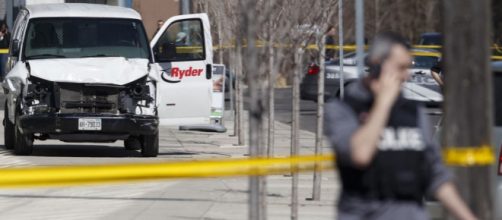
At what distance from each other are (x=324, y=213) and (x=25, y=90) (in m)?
5.89

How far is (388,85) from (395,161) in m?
0.34

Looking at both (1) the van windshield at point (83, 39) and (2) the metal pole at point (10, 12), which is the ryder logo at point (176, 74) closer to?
(1) the van windshield at point (83, 39)

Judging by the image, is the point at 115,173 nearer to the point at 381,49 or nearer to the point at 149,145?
the point at 381,49

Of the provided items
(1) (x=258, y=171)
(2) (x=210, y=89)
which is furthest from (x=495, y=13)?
(1) (x=258, y=171)

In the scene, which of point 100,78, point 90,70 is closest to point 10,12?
point 90,70

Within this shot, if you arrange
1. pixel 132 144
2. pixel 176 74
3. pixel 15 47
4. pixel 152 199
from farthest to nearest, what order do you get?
1. pixel 132 144
2. pixel 176 74
3. pixel 15 47
4. pixel 152 199

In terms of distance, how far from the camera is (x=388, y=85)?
18.9ft

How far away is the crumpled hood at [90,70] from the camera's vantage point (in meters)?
16.6

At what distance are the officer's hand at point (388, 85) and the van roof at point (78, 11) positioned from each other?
12138 mm

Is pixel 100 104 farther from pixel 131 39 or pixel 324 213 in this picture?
pixel 324 213

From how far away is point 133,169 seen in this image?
7020 mm

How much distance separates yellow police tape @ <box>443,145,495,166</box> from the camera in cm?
642

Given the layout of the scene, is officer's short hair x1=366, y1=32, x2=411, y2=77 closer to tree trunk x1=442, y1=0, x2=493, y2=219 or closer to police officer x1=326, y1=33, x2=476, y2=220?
police officer x1=326, y1=33, x2=476, y2=220

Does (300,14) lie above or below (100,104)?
above
